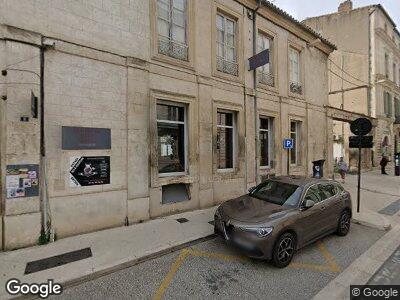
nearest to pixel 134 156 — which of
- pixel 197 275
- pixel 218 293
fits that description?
pixel 197 275

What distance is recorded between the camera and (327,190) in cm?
608

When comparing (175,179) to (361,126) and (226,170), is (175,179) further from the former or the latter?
(361,126)

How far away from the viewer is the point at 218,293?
3.81m

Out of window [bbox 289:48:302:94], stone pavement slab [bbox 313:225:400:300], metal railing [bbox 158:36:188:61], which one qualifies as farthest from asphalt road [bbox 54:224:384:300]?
window [bbox 289:48:302:94]

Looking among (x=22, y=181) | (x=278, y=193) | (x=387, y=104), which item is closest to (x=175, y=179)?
(x=278, y=193)

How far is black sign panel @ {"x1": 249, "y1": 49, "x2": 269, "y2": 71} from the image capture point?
8.73 meters

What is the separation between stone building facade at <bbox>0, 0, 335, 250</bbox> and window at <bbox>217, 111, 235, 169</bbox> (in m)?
0.04

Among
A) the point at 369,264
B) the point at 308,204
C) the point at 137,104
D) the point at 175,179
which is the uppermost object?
the point at 137,104

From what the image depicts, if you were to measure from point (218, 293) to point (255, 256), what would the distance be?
0.98 meters

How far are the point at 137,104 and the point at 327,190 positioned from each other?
523 centimetres

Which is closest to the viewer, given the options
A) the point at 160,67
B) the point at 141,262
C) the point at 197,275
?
the point at 197,275

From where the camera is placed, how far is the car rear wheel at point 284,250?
4.47 metres

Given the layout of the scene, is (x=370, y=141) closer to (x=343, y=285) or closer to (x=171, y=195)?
(x=343, y=285)

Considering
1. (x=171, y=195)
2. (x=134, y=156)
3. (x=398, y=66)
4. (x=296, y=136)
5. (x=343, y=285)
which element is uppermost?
(x=398, y=66)
